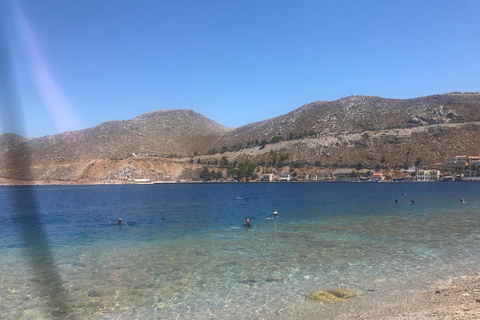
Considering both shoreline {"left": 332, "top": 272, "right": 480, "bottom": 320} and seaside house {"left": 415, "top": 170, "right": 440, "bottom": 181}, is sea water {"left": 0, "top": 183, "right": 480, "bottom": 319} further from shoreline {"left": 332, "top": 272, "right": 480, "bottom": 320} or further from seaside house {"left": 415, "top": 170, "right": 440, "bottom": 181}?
seaside house {"left": 415, "top": 170, "right": 440, "bottom": 181}

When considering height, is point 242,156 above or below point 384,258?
above

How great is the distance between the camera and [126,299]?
→ 13.2m

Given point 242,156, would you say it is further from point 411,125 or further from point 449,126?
point 449,126

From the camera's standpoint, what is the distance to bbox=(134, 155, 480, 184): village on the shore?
146 meters

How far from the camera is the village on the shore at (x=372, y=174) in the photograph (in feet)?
480

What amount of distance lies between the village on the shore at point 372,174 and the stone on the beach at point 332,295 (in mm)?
149559

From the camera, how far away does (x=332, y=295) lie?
43.5 ft

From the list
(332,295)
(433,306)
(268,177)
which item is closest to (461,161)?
(268,177)

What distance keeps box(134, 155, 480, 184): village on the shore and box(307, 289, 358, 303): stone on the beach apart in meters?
150

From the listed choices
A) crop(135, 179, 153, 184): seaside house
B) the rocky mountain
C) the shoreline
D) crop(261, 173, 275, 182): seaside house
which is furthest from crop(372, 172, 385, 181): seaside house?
the shoreline

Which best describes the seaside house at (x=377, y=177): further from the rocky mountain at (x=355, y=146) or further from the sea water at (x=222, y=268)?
the sea water at (x=222, y=268)

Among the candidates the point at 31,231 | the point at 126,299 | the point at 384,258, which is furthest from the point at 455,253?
the point at 31,231

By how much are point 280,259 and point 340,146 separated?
6371 inches

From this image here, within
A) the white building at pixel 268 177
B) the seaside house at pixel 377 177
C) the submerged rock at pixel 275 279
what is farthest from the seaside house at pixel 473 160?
the submerged rock at pixel 275 279
